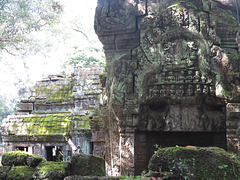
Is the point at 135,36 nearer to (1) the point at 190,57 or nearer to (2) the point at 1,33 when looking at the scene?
(1) the point at 190,57

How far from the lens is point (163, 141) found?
224 inches

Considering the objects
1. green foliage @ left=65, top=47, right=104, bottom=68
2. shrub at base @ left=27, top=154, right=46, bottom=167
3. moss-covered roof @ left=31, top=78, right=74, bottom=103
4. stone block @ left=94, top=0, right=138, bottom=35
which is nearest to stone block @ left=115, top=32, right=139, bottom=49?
stone block @ left=94, top=0, right=138, bottom=35

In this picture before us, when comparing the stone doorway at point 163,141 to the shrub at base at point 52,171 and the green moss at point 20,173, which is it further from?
the green moss at point 20,173

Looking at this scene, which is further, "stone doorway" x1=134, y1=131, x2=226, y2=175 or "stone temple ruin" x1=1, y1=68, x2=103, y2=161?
"stone temple ruin" x1=1, y1=68, x2=103, y2=161

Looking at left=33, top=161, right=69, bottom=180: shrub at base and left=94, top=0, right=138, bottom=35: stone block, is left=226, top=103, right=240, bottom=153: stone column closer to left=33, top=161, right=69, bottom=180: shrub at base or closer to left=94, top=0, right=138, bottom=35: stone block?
left=94, top=0, right=138, bottom=35: stone block

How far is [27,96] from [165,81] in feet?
26.3

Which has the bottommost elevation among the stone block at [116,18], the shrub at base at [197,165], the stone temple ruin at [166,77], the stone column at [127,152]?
the stone column at [127,152]

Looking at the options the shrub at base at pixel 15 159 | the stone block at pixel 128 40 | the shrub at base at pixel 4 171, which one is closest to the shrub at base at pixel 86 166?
the shrub at base at pixel 15 159

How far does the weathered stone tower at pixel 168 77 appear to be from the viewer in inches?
199

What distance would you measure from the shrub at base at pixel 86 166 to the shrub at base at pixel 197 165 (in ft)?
2.93

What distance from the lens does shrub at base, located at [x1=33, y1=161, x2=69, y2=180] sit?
3.20 m

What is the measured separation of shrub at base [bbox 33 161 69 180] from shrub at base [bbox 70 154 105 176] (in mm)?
137

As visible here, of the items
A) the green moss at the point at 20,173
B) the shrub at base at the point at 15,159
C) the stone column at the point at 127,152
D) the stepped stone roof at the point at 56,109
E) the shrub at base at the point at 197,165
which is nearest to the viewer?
the shrub at base at the point at 197,165

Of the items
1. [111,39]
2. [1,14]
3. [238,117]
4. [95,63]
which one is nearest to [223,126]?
[238,117]
